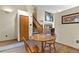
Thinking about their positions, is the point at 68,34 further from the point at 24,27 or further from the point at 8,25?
the point at 8,25

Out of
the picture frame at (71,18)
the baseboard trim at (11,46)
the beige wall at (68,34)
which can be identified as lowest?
the baseboard trim at (11,46)

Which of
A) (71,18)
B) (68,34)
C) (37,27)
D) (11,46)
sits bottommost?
(11,46)

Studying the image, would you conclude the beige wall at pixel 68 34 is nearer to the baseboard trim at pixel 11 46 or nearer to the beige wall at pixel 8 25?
the baseboard trim at pixel 11 46

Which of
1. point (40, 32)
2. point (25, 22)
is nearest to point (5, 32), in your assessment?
point (25, 22)

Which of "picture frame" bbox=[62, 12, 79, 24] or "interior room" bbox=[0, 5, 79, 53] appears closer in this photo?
"interior room" bbox=[0, 5, 79, 53]

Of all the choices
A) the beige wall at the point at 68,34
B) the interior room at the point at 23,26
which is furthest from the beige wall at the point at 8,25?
the beige wall at the point at 68,34

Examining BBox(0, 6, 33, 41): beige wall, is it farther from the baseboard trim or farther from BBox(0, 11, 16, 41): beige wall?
the baseboard trim

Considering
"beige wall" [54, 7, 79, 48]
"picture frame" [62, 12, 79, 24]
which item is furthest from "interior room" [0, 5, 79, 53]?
"picture frame" [62, 12, 79, 24]

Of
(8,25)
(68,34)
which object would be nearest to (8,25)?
(8,25)
